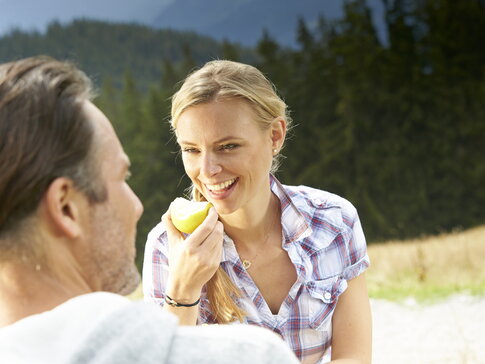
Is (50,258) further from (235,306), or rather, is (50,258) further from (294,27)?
(294,27)

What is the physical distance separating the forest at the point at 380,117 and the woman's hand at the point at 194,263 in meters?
22.5

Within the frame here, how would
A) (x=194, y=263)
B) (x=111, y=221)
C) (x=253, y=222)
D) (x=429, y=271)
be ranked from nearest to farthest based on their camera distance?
A: (x=111, y=221), (x=194, y=263), (x=253, y=222), (x=429, y=271)

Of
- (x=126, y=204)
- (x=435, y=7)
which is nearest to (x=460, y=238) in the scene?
(x=435, y=7)

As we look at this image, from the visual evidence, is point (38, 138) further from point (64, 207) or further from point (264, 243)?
point (264, 243)

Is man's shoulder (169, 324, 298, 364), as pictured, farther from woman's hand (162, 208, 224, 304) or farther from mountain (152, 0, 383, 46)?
mountain (152, 0, 383, 46)

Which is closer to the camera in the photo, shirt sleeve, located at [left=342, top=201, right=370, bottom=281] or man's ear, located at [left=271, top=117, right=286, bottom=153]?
shirt sleeve, located at [left=342, top=201, right=370, bottom=281]

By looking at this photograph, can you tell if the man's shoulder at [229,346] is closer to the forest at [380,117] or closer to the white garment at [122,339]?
the white garment at [122,339]

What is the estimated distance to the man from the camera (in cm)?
109

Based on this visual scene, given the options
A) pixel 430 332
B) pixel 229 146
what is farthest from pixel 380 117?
pixel 229 146

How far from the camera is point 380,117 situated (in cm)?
2727

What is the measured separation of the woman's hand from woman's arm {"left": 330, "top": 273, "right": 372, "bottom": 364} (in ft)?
2.34

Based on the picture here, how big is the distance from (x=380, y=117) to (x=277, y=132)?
81.9 ft

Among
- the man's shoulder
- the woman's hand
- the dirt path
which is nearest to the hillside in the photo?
the dirt path

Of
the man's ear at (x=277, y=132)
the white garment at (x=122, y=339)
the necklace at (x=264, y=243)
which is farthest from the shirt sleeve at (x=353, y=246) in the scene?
the white garment at (x=122, y=339)
